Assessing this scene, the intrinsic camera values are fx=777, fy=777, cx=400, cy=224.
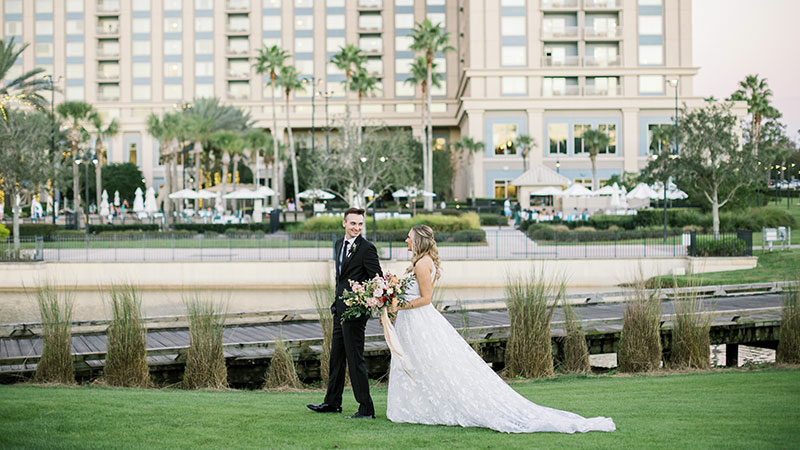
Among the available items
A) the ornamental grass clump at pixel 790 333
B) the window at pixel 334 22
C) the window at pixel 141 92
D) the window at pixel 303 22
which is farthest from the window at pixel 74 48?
the ornamental grass clump at pixel 790 333

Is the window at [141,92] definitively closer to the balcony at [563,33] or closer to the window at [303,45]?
the window at [303,45]

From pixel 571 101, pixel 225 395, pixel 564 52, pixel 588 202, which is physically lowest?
pixel 225 395

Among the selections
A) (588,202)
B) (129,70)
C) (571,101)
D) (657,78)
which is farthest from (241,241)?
(129,70)

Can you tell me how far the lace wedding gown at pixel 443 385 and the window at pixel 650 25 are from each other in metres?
77.5

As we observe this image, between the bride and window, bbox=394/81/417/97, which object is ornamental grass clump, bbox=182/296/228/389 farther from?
window, bbox=394/81/417/97

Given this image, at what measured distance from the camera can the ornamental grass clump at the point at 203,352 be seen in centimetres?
1091

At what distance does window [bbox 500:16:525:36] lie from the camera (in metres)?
76.9

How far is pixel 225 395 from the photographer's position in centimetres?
Result: 971

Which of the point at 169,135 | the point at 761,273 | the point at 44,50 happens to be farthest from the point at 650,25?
the point at 44,50

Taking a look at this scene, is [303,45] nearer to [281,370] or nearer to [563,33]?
[563,33]

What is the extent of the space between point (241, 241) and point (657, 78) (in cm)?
5689

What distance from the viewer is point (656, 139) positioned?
70.9m

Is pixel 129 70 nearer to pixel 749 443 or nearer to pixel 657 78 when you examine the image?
pixel 657 78

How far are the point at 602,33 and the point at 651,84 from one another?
710 centimetres
